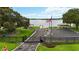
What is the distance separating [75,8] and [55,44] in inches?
18.3

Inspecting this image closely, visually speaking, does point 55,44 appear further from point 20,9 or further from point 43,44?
point 20,9

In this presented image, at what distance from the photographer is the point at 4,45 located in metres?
5.50

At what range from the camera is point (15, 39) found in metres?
5.55

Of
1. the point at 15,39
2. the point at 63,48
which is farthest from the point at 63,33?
the point at 15,39

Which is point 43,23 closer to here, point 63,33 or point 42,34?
point 42,34

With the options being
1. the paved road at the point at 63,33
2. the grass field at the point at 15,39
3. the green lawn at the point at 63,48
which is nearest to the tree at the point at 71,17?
the paved road at the point at 63,33

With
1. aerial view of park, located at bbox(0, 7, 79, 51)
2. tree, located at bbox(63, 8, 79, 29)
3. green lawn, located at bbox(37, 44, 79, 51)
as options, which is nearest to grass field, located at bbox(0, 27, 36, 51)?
aerial view of park, located at bbox(0, 7, 79, 51)

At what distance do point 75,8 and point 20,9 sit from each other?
0.61 m

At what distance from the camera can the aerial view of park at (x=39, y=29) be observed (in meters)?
5.48

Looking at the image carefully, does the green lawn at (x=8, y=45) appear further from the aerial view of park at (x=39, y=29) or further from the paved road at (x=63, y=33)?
the paved road at (x=63, y=33)

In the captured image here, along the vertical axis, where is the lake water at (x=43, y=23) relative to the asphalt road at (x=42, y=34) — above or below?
above
